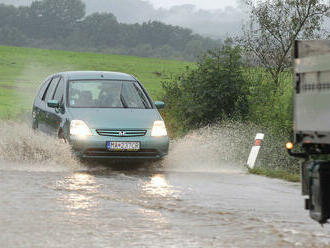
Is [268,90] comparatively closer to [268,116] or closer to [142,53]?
[268,116]

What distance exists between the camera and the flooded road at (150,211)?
7914 mm

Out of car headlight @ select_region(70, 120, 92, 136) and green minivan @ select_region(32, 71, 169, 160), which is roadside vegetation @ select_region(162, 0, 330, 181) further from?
car headlight @ select_region(70, 120, 92, 136)

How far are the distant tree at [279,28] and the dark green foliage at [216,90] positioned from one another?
4.58 metres

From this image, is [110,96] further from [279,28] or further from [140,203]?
[279,28]

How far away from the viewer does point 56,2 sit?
108375mm

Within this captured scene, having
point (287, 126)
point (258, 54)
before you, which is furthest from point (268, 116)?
point (258, 54)

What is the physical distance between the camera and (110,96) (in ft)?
52.9

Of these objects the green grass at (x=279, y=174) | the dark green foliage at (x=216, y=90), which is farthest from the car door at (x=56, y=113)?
the dark green foliage at (x=216, y=90)

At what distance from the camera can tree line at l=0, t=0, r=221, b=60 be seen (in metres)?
97.0

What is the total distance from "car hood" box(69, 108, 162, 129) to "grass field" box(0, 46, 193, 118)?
120 feet

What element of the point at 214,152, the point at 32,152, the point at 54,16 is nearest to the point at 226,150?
the point at 214,152

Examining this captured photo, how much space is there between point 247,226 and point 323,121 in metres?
1.89

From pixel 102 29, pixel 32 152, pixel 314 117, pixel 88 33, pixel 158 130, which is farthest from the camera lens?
pixel 102 29

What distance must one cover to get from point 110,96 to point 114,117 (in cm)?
115
